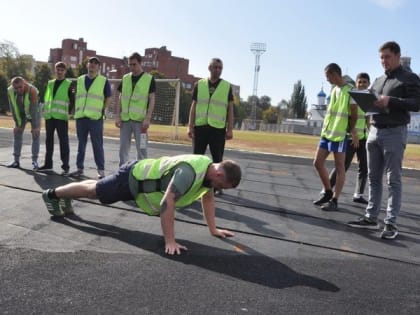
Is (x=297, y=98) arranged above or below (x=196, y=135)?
above

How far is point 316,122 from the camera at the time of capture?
92188mm

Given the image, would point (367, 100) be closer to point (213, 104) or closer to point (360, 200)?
point (213, 104)

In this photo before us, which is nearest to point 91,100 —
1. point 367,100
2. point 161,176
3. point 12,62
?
point 161,176

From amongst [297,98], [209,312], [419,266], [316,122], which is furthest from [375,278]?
[297,98]

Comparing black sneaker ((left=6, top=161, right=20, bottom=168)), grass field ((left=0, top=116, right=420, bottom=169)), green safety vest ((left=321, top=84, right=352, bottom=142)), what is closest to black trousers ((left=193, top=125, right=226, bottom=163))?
green safety vest ((left=321, top=84, right=352, bottom=142))

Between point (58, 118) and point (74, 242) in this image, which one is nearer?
point (74, 242)

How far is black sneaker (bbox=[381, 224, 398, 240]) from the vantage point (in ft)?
14.1

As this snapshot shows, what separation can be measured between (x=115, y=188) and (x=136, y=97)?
8.82 ft

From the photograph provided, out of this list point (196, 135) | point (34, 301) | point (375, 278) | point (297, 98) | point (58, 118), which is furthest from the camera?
point (297, 98)

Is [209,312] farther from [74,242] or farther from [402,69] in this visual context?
[402,69]

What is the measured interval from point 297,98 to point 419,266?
375 ft

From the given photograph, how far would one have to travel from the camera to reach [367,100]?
4.35m

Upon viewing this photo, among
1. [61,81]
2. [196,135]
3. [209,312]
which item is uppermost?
[61,81]

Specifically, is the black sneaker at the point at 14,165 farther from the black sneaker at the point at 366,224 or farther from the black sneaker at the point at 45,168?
the black sneaker at the point at 366,224
